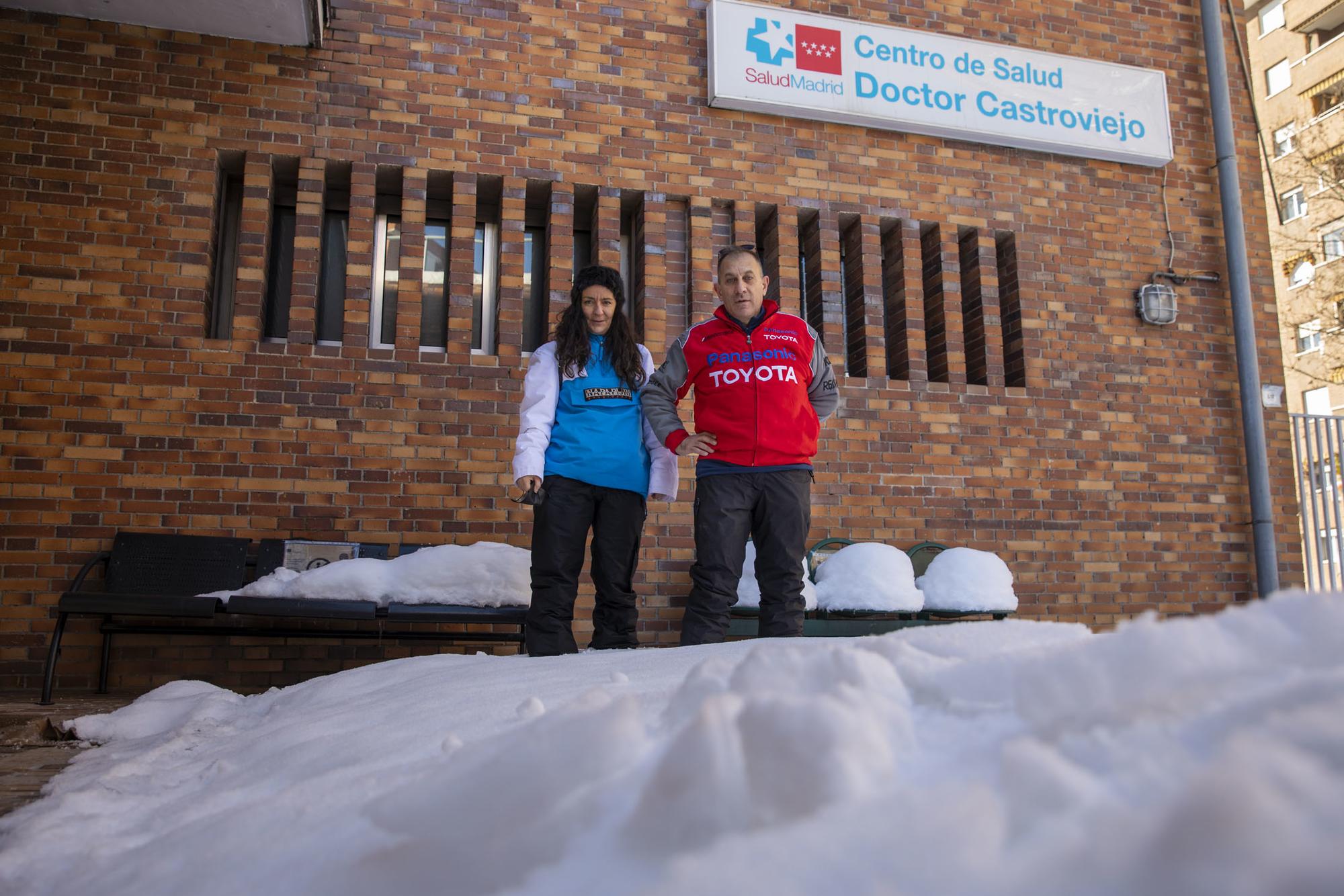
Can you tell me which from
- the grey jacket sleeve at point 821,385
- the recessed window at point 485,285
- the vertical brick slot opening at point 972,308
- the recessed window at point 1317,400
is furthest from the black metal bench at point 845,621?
the recessed window at point 1317,400

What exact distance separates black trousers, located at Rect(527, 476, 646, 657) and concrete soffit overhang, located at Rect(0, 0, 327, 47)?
3022mm

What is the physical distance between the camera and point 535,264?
521cm

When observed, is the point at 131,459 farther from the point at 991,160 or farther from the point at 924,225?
the point at 991,160

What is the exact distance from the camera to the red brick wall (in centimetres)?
426

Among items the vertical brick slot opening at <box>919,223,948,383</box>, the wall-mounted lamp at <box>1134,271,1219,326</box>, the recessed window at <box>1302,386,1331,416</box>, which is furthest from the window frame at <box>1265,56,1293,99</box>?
the vertical brick slot opening at <box>919,223,948,383</box>

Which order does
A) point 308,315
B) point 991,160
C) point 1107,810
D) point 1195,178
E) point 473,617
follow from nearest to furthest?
point 1107,810
point 473,617
point 308,315
point 991,160
point 1195,178

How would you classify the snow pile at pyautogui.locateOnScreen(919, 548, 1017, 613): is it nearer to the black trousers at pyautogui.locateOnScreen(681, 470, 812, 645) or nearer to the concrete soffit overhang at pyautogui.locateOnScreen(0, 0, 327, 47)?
the black trousers at pyautogui.locateOnScreen(681, 470, 812, 645)

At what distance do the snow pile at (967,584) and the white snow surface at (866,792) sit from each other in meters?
3.65

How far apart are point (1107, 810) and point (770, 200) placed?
5082 millimetres

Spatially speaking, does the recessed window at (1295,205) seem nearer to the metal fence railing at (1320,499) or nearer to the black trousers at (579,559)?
the metal fence railing at (1320,499)

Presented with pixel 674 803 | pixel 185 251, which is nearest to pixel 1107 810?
pixel 674 803

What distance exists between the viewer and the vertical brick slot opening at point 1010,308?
555 cm

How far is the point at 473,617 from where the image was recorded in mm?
3863

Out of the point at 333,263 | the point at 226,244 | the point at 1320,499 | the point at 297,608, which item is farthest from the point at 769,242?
the point at 1320,499
